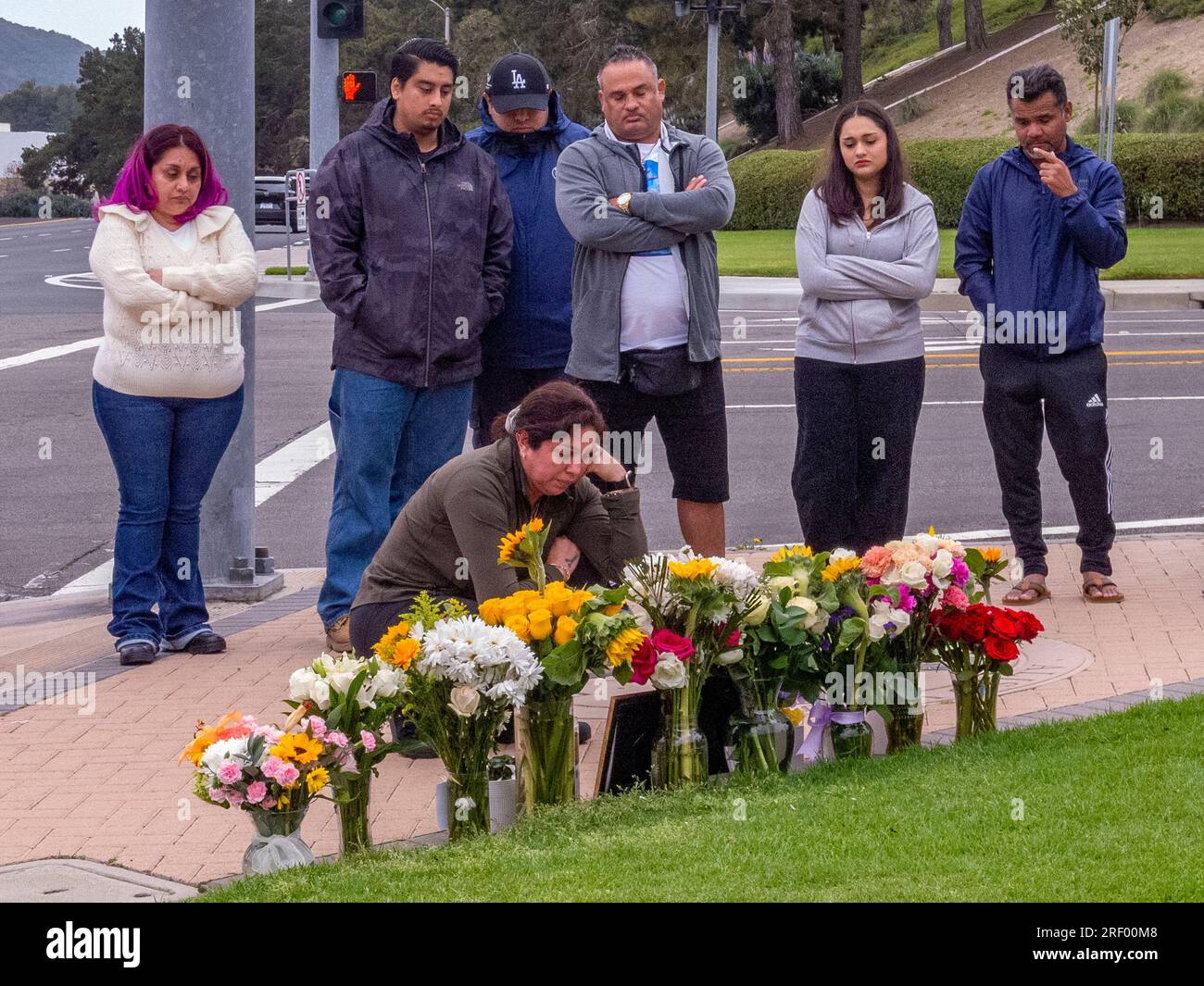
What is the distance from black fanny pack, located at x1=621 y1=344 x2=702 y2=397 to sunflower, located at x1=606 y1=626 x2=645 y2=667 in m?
2.07

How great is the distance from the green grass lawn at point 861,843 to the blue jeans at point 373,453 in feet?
6.27

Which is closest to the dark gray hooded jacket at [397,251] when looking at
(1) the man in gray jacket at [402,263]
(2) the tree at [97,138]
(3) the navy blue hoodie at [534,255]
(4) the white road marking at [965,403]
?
(1) the man in gray jacket at [402,263]

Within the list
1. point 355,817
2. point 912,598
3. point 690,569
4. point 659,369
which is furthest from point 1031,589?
point 355,817

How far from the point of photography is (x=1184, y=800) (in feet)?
14.2

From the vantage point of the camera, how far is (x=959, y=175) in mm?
36438

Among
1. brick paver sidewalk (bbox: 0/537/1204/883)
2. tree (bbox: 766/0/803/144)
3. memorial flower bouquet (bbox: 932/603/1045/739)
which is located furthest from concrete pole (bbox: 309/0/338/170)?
tree (bbox: 766/0/803/144)

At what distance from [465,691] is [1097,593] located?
3.93m

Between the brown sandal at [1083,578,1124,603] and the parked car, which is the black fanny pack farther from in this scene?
the parked car

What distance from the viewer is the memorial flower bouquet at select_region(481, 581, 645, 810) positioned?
14.5 feet

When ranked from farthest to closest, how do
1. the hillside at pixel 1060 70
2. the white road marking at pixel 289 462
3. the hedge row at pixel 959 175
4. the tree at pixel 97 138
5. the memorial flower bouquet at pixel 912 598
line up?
the tree at pixel 97 138 < the hillside at pixel 1060 70 < the hedge row at pixel 959 175 < the white road marking at pixel 289 462 < the memorial flower bouquet at pixel 912 598

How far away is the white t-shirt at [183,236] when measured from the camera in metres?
6.62

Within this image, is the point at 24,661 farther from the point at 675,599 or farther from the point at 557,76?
the point at 557,76

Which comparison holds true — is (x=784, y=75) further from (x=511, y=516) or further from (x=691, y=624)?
(x=691, y=624)

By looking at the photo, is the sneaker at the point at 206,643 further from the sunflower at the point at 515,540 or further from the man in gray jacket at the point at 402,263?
the sunflower at the point at 515,540
